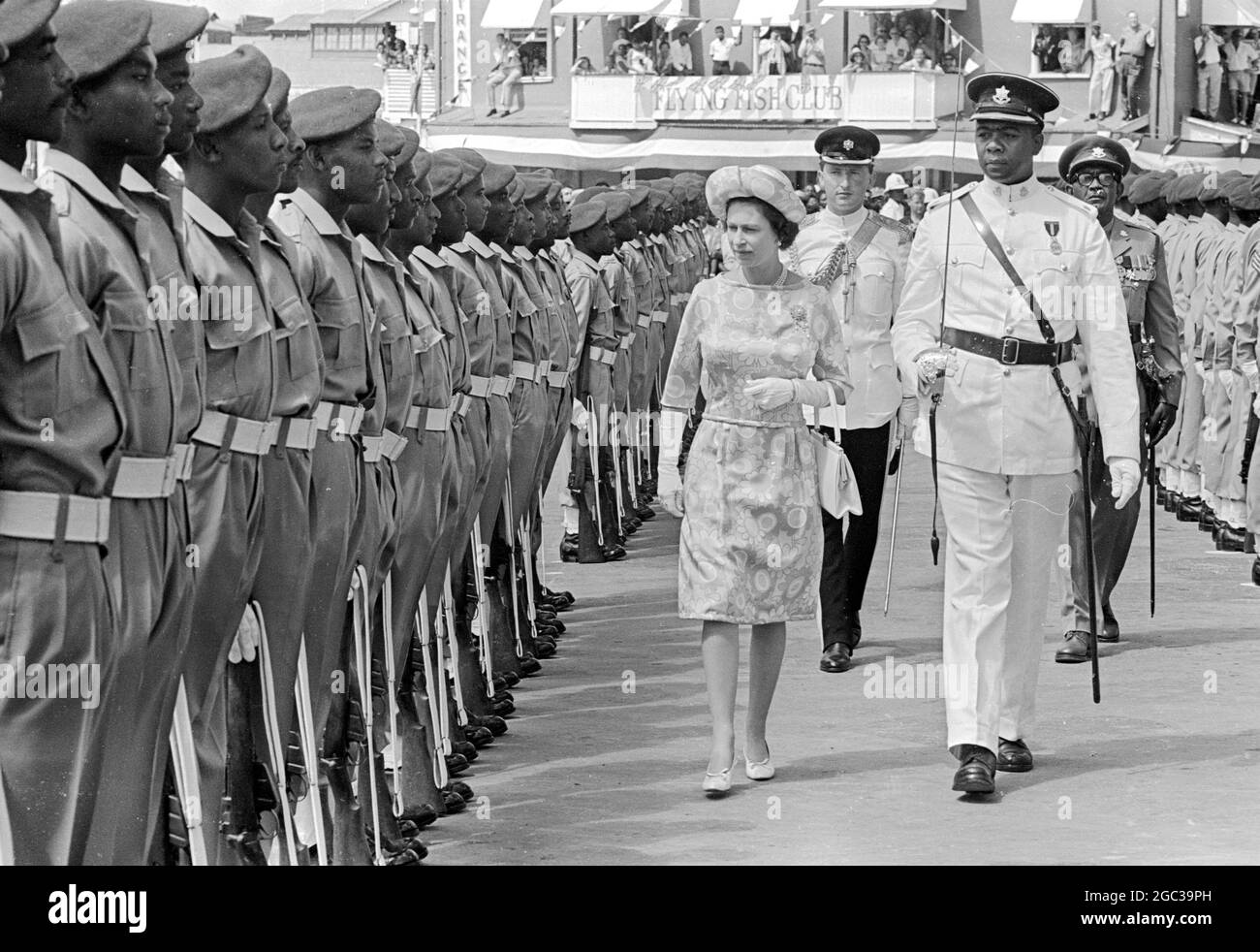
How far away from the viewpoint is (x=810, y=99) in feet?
170

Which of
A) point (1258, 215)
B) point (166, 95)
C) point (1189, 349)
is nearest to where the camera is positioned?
point (166, 95)

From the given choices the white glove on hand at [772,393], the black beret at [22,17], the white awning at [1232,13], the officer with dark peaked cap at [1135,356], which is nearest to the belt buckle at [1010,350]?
the white glove on hand at [772,393]

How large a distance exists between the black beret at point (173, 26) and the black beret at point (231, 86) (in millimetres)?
352

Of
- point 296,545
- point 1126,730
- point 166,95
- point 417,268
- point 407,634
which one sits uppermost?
point 166,95

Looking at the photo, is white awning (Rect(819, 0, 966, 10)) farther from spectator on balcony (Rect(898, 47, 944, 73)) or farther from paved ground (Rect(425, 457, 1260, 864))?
paved ground (Rect(425, 457, 1260, 864))

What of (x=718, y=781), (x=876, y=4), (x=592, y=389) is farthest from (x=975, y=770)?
(x=876, y=4)

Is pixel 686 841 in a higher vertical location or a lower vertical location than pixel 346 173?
lower

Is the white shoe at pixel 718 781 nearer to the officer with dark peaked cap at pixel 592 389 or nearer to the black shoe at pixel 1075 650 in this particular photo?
the black shoe at pixel 1075 650

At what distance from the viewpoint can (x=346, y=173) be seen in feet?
25.3

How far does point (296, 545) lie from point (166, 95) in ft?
4.81

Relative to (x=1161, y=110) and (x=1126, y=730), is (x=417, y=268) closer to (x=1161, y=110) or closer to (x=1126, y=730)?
(x=1126, y=730)

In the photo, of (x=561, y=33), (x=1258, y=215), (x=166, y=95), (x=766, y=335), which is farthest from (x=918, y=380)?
(x=561, y=33)

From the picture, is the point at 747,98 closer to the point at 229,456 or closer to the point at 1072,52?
the point at 1072,52

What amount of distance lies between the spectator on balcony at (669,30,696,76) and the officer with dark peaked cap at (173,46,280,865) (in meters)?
50.4
